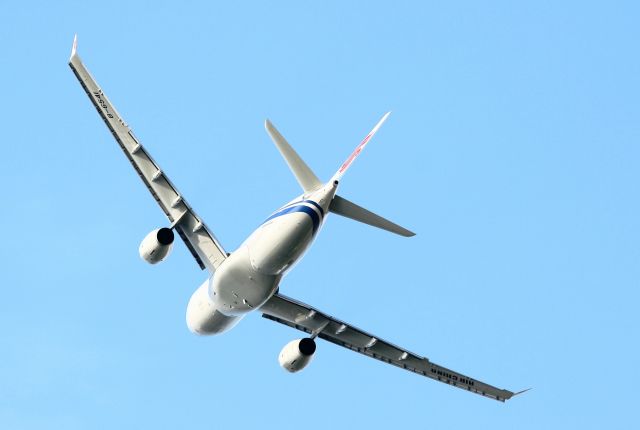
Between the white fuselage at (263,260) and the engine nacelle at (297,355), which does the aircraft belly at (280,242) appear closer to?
the white fuselage at (263,260)

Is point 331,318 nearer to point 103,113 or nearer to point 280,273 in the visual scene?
point 280,273

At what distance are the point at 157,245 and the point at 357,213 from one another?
8765 millimetres

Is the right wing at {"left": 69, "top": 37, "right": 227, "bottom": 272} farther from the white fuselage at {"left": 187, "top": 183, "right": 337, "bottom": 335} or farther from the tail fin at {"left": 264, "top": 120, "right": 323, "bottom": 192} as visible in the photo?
the tail fin at {"left": 264, "top": 120, "right": 323, "bottom": 192}

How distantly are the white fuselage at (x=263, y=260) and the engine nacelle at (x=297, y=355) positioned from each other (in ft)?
9.64

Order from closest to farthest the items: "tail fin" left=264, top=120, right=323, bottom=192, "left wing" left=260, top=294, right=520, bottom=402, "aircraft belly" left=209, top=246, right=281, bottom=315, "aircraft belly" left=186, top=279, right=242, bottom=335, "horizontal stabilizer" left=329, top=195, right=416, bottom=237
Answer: "tail fin" left=264, top=120, right=323, bottom=192 → "horizontal stabilizer" left=329, top=195, right=416, bottom=237 → "aircraft belly" left=209, top=246, right=281, bottom=315 → "aircraft belly" left=186, top=279, right=242, bottom=335 → "left wing" left=260, top=294, right=520, bottom=402

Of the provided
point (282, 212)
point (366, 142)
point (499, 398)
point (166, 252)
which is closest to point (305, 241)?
point (282, 212)

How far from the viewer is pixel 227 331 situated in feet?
176

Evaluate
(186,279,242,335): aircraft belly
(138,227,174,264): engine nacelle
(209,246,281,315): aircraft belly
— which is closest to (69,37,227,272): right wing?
(138,227,174,264): engine nacelle

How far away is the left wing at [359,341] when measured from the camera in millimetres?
54125

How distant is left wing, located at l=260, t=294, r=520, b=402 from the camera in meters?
54.1

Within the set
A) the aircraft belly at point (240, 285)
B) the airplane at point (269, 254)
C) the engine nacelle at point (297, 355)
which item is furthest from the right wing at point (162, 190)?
the engine nacelle at point (297, 355)

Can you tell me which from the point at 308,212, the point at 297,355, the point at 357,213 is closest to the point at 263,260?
the point at 308,212

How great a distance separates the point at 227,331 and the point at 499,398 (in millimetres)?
13251

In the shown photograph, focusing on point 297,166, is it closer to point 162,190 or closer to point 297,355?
point 162,190
